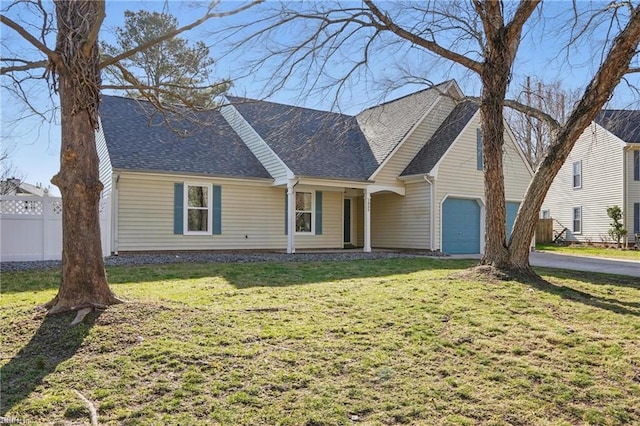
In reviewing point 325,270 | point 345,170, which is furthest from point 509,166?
point 325,270

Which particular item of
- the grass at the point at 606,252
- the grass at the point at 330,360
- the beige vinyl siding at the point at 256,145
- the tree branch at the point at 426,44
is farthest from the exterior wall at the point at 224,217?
the grass at the point at 606,252

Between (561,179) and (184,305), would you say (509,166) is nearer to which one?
(561,179)

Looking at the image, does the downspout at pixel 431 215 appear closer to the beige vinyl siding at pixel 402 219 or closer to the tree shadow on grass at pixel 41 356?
the beige vinyl siding at pixel 402 219

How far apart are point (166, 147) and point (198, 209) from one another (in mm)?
2306

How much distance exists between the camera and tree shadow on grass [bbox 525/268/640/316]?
21.1ft

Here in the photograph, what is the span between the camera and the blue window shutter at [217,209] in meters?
14.6

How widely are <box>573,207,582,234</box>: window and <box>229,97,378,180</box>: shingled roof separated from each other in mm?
14240

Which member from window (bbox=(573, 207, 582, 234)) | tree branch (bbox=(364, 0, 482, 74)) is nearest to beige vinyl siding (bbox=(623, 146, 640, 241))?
window (bbox=(573, 207, 582, 234))

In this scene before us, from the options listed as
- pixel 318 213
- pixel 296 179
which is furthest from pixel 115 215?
pixel 318 213

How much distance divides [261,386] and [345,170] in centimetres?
1253

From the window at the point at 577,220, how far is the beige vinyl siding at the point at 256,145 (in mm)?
18263

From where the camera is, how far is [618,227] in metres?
21.2

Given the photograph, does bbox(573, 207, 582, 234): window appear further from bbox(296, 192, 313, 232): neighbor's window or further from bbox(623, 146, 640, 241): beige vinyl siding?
bbox(296, 192, 313, 232): neighbor's window

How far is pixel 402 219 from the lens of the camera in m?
17.1
